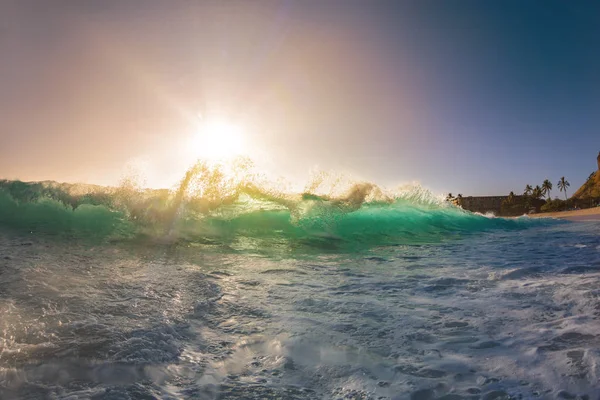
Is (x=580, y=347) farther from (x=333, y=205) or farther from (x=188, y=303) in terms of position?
(x=333, y=205)

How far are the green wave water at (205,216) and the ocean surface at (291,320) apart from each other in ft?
2.81

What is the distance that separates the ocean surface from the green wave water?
857 millimetres

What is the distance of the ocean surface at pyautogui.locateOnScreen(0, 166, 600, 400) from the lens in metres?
1.94

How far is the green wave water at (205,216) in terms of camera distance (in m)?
8.30

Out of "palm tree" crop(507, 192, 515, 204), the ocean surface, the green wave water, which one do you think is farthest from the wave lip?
"palm tree" crop(507, 192, 515, 204)

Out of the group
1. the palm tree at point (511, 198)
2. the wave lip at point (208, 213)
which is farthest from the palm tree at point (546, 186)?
the wave lip at point (208, 213)

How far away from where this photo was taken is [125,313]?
3033 mm

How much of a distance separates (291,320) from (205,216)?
276 inches

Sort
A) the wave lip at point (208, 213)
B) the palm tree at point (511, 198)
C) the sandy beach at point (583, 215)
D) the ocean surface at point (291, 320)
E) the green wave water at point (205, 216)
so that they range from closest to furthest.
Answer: the ocean surface at point (291, 320) → the green wave water at point (205, 216) → the wave lip at point (208, 213) → the sandy beach at point (583, 215) → the palm tree at point (511, 198)

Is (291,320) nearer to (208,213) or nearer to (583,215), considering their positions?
(208,213)

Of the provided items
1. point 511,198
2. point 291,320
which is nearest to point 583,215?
point 511,198

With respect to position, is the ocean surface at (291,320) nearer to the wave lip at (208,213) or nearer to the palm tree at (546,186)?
the wave lip at (208,213)

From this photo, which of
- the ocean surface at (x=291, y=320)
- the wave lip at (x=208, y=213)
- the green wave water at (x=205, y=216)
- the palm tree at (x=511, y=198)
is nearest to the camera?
the ocean surface at (x=291, y=320)

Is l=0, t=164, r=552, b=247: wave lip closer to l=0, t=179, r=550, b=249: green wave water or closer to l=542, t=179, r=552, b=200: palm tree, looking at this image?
l=0, t=179, r=550, b=249: green wave water
